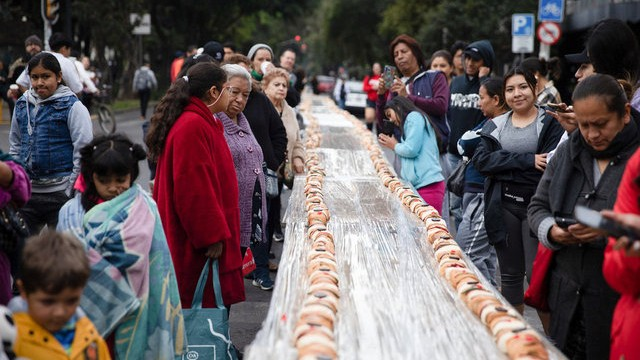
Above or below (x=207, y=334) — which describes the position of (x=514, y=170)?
above

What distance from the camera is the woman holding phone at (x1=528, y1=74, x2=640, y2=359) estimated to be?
3361mm

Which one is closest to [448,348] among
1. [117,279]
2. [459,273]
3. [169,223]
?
[459,273]

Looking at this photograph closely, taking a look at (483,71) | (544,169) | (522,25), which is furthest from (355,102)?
(544,169)

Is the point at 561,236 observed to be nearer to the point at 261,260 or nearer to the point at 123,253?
the point at 123,253

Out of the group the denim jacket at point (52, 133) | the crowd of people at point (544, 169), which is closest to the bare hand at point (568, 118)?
the crowd of people at point (544, 169)

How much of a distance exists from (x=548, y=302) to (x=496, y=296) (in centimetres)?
46

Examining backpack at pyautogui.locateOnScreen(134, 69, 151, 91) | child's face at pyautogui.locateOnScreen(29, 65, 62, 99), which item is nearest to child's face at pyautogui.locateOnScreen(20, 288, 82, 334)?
child's face at pyautogui.locateOnScreen(29, 65, 62, 99)

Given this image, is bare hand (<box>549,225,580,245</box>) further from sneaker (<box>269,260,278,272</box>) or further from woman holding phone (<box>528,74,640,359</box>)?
sneaker (<box>269,260,278,272</box>)

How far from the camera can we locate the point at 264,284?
280 inches

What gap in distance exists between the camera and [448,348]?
303cm

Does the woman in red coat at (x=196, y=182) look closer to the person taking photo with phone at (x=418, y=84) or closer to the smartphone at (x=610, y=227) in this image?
the smartphone at (x=610, y=227)

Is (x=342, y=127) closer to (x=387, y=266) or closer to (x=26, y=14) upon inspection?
(x=387, y=266)

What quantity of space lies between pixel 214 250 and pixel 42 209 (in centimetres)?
180

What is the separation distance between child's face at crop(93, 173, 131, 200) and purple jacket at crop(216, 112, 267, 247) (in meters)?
1.93
